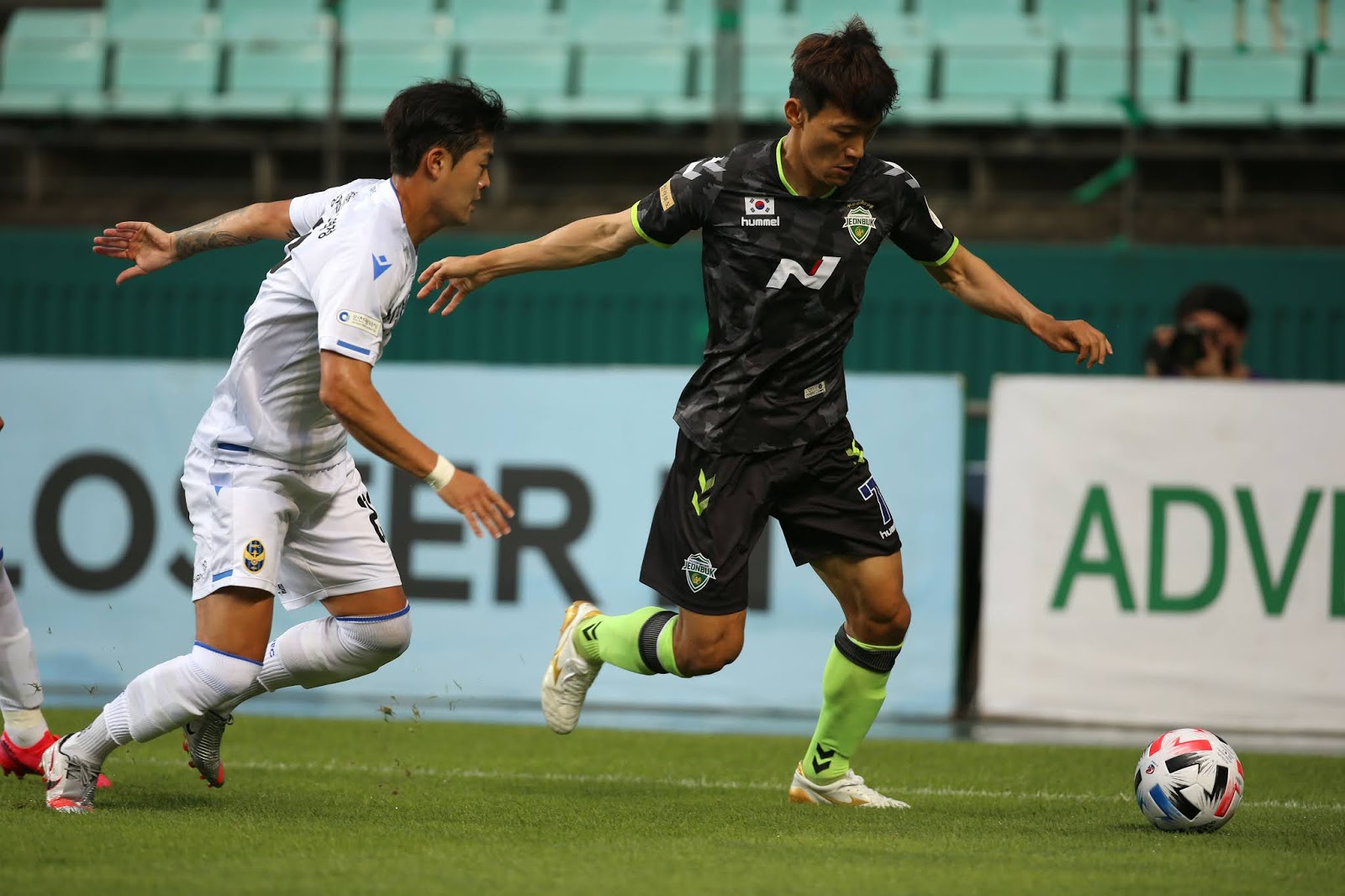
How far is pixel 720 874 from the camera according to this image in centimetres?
399

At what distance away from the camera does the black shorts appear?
16.8ft

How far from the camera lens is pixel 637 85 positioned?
41.5ft

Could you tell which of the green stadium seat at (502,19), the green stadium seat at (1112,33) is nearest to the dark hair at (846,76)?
the green stadium seat at (1112,33)

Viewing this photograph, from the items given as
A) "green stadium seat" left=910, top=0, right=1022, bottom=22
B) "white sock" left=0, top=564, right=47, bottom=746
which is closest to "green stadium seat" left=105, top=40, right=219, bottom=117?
"green stadium seat" left=910, top=0, right=1022, bottom=22

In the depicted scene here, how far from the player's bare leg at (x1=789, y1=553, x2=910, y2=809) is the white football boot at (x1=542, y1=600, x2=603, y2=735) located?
0.77 meters

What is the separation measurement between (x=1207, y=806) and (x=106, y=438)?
5.80 metres

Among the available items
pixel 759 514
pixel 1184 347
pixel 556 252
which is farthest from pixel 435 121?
pixel 1184 347

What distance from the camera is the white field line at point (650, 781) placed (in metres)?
5.73

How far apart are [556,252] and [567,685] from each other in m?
1.46

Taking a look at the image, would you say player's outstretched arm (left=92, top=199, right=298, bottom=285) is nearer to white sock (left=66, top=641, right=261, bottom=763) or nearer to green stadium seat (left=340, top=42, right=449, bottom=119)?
white sock (left=66, top=641, right=261, bottom=763)

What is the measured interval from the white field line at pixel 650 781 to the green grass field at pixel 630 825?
18mm

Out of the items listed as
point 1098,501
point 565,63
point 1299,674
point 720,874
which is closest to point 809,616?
point 1098,501

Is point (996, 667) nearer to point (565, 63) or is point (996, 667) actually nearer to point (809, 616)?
point (809, 616)

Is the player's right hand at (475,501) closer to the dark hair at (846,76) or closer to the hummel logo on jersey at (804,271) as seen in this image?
the hummel logo on jersey at (804,271)
